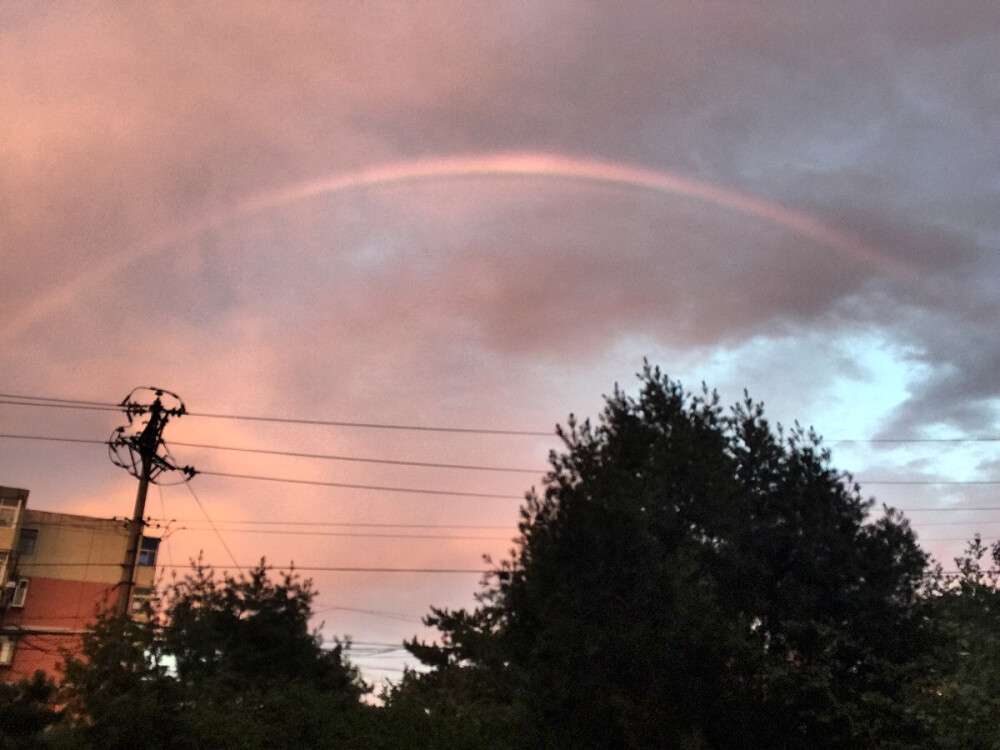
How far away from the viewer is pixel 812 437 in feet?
60.5

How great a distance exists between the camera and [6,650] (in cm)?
5047

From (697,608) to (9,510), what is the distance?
51.2m

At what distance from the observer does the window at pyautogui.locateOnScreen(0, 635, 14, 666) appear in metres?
49.8

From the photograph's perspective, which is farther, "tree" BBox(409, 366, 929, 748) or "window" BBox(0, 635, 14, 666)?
"window" BBox(0, 635, 14, 666)

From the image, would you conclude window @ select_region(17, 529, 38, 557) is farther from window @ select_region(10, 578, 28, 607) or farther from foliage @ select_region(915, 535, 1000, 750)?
foliage @ select_region(915, 535, 1000, 750)

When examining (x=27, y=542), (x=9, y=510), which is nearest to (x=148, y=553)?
(x=27, y=542)

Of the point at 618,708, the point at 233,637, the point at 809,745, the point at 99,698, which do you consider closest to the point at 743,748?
the point at 809,745

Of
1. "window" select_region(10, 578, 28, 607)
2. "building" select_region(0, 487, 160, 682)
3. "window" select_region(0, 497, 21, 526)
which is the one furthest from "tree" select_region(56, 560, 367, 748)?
"window" select_region(10, 578, 28, 607)

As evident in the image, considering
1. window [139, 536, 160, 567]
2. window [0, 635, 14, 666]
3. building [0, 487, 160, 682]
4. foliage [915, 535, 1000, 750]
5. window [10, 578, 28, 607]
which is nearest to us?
foliage [915, 535, 1000, 750]

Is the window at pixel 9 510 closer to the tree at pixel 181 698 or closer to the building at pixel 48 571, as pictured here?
the building at pixel 48 571

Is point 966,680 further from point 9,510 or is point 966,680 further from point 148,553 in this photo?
point 148,553

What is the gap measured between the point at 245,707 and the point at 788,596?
1033cm

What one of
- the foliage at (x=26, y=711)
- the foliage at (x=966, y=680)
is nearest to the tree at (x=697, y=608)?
the foliage at (x=966, y=680)

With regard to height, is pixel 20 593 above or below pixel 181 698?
above
